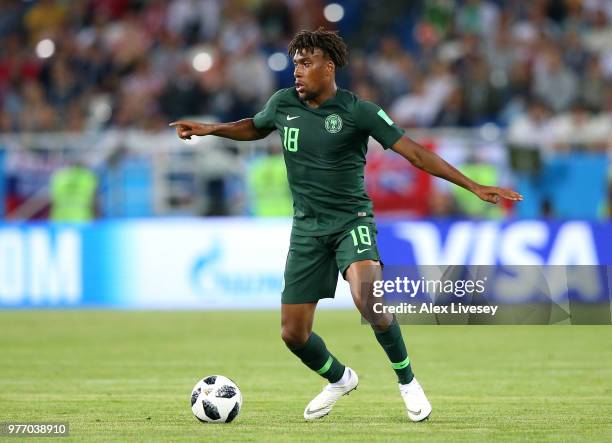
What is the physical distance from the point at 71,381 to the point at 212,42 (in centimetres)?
1337

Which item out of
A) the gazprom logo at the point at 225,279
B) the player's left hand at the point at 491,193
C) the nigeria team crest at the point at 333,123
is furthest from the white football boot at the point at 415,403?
the gazprom logo at the point at 225,279

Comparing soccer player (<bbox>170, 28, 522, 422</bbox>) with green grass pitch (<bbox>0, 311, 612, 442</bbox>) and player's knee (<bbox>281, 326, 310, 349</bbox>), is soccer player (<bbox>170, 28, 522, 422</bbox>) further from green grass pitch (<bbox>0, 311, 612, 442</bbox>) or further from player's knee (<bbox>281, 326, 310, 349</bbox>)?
green grass pitch (<bbox>0, 311, 612, 442</bbox>)

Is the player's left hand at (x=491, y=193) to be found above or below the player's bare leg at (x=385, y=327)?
above

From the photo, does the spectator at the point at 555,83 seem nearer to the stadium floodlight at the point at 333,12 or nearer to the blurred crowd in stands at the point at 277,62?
the blurred crowd in stands at the point at 277,62

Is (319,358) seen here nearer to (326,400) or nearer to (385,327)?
(326,400)

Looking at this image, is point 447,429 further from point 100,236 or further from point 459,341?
point 100,236

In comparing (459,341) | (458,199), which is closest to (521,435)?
(459,341)

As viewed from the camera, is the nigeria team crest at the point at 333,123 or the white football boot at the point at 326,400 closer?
the nigeria team crest at the point at 333,123

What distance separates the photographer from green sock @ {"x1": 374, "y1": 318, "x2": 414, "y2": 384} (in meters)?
8.28

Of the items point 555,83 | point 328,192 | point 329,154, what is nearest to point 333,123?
point 329,154

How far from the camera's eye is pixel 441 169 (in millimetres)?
8039

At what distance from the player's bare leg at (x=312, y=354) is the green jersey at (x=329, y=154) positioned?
51 cm

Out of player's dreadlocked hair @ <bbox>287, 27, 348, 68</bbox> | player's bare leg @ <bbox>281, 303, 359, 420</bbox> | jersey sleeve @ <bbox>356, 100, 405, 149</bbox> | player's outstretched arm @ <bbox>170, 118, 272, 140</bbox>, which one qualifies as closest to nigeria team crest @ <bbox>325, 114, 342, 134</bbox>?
jersey sleeve @ <bbox>356, 100, 405, 149</bbox>

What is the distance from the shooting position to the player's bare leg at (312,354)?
841 cm
